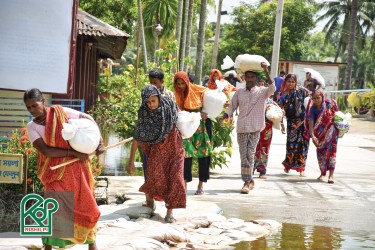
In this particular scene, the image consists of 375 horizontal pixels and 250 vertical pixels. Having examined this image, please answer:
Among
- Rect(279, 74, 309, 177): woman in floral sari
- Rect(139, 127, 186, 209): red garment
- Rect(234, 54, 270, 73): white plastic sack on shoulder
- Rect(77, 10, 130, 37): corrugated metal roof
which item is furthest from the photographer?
Rect(77, 10, 130, 37): corrugated metal roof

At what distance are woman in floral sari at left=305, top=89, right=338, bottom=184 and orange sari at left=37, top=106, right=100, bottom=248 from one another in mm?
6686

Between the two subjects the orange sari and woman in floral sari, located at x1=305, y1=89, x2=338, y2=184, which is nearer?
the orange sari

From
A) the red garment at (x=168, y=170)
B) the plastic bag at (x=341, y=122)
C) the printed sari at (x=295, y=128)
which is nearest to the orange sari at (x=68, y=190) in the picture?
the red garment at (x=168, y=170)

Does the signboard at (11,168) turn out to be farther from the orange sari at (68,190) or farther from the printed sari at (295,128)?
the printed sari at (295,128)

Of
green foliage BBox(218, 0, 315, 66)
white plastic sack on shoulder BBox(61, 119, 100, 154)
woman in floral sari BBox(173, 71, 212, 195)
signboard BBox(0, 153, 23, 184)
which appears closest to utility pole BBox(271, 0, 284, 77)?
woman in floral sari BBox(173, 71, 212, 195)

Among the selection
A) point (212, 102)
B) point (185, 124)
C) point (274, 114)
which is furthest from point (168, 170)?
point (274, 114)

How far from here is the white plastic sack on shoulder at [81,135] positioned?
6172mm

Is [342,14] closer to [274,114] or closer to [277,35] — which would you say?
[277,35]

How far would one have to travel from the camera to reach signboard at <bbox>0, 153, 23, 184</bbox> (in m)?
7.57

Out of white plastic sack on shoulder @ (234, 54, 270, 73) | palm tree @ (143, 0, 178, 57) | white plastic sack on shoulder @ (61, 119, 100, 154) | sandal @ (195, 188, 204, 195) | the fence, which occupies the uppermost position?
palm tree @ (143, 0, 178, 57)

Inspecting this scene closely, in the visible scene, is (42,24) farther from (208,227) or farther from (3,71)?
(208,227)

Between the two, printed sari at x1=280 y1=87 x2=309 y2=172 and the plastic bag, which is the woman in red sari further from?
printed sari at x1=280 y1=87 x2=309 y2=172

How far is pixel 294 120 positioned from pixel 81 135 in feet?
23.9

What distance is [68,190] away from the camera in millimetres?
6301
